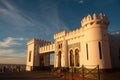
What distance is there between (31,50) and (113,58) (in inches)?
1097

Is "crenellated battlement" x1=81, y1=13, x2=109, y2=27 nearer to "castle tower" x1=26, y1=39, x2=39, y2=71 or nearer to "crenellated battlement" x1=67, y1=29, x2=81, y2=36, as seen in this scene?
"crenellated battlement" x1=67, y1=29, x2=81, y2=36

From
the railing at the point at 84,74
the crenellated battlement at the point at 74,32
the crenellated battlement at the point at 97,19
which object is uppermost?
the crenellated battlement at the point at 97,19

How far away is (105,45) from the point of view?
24656mm

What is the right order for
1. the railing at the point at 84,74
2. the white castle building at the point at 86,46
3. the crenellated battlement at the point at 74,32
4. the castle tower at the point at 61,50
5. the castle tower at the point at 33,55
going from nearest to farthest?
the railing at the point at 84,74 → the white castle building at the point at 86,46 → the crenellated battlement at the point at 74,32 → the castle tower at the point at 61,50 → the castle tower at the point at 33,55

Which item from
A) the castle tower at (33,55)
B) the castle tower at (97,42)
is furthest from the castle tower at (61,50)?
the castle tower at (33,55)

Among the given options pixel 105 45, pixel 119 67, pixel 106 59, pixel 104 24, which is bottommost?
pixel 119 67

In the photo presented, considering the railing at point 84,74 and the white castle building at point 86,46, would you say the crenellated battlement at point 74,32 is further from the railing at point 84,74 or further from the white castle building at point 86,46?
the railing at point 84,74

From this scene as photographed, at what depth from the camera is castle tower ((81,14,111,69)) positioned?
23.8 m

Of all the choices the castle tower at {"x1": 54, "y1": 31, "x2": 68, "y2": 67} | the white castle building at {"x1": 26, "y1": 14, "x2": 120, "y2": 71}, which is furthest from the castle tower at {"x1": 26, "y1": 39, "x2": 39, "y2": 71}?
the castle tower at {"x1": 54, "y1": 31, "x2": 68, "y2": 67}

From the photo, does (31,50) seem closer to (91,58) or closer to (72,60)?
(72,60)

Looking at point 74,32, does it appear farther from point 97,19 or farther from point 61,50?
point 97,19

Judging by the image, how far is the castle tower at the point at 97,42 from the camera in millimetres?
23812

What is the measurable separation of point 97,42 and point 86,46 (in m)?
2.53

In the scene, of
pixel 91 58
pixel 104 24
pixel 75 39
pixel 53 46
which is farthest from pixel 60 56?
pixel 104 24
